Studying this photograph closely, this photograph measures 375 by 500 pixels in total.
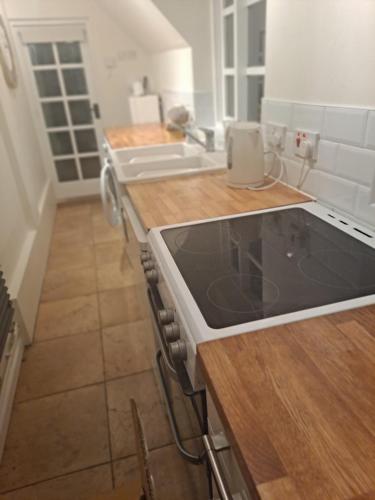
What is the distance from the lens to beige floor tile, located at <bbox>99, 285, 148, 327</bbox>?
2217 millimetres

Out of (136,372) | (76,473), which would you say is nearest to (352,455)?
(76,473)

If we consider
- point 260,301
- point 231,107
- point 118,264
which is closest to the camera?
point 260,301

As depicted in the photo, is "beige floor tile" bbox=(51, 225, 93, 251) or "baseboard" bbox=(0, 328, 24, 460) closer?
"baseboard" bbox=(0, 328, 24, 460)

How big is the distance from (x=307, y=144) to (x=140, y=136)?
6.44ft

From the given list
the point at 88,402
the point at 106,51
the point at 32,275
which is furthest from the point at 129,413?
the point at 106,51

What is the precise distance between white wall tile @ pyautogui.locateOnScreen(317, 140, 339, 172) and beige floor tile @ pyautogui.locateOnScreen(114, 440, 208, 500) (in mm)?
1161

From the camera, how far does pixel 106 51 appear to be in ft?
13.0

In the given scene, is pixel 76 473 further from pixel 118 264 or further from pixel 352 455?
pixel 118 264

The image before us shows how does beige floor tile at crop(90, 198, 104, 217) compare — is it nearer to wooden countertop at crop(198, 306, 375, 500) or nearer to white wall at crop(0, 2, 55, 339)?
white wall at crop(0, 2, 55, 339)

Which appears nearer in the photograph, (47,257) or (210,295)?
(210,295)

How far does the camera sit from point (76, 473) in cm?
139

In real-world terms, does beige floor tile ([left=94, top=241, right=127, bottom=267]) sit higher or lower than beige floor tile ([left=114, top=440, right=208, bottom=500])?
higher

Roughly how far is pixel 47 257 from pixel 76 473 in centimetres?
197

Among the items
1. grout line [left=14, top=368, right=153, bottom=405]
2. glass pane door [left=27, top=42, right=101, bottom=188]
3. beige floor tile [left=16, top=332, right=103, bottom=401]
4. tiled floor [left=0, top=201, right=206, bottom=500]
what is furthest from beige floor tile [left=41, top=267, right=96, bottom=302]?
glass pane door [left=27, top=42, right=101, bottom=188]
